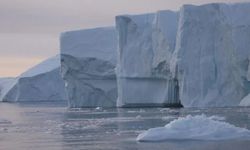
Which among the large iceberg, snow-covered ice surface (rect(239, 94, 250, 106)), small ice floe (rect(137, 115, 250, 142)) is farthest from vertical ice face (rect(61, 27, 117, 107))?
small ice floe (rect(137, 115, 250, 142))

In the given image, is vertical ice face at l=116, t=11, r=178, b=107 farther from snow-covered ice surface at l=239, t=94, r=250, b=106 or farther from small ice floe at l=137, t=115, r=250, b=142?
small ice floe at l=137, t=115, r=250, b=142

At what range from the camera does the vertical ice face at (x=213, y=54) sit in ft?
95.8

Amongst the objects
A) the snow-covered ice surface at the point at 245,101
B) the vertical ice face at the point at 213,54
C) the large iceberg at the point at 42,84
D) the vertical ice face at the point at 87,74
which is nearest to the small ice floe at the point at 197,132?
the snow-covered ice surface at the point at 245,101

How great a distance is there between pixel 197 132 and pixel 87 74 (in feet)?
79.1

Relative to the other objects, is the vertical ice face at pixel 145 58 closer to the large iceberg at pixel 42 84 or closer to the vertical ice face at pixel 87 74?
the vertical ice face at pixel 87 74

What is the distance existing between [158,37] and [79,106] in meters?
7.61

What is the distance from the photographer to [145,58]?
34.3 m

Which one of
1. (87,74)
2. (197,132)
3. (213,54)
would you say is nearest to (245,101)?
(213,54)

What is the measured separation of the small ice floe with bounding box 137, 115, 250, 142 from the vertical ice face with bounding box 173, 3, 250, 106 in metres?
15.5

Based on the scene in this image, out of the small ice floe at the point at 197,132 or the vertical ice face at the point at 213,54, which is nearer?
the small ice floe at the point at 197,132

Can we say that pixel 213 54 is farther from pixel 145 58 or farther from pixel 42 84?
pixel 42 84

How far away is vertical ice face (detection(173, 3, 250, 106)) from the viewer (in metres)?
29.2

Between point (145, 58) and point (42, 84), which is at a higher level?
point (145, 58)

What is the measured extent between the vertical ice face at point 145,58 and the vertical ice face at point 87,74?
2814mm
